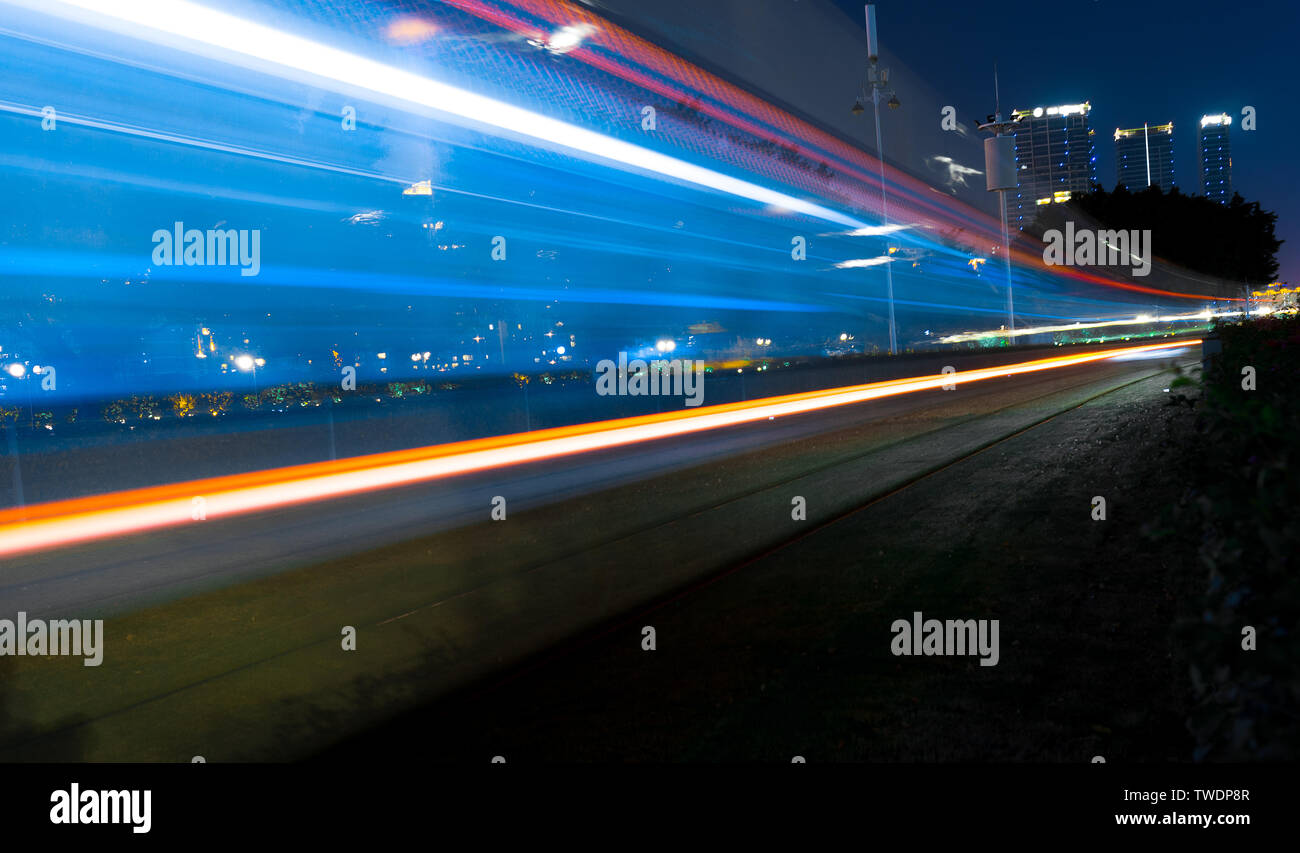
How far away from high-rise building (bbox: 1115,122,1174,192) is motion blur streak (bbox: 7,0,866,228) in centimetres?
13618

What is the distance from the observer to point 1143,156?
135 m

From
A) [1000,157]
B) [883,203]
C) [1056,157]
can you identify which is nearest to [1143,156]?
[1056,157]

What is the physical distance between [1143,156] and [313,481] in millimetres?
156592

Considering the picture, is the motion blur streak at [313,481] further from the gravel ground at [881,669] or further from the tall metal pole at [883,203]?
the tall metal pole at [883,203]

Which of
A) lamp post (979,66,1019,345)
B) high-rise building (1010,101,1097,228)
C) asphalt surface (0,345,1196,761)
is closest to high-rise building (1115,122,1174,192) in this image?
high-rise building (1010,101,1097,228)

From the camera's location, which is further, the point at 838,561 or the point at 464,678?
the point at 838,561

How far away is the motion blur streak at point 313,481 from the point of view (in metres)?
6.71

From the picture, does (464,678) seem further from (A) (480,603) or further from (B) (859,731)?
(B) (859,731)

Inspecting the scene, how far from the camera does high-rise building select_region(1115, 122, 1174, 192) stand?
415 feet

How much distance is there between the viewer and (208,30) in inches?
277

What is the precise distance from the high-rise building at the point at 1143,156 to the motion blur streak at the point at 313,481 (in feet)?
445

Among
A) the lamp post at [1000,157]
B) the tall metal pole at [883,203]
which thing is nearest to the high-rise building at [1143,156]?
the lamp post at [1000,157]
